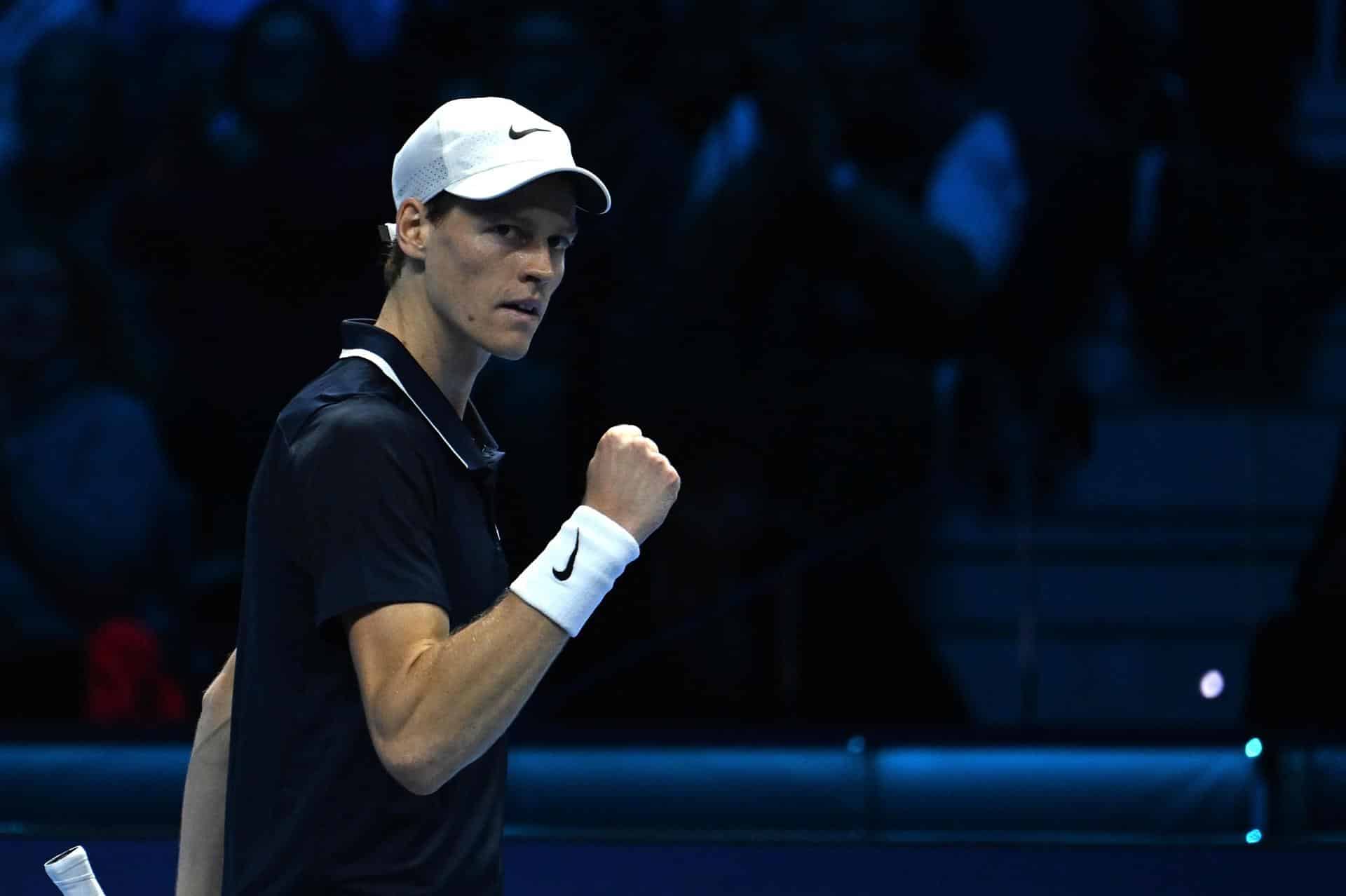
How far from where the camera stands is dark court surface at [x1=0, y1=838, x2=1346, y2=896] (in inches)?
127

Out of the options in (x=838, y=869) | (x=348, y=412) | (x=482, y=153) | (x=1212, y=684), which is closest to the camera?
(x=348, y=412)

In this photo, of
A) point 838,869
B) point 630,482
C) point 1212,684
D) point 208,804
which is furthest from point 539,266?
point 1212,684

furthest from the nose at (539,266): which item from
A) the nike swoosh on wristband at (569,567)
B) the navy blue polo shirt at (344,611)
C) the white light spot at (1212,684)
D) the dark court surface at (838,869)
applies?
the white light spot at (1212,684)

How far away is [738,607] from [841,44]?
1.48 m

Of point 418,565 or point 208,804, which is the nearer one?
point 418,565

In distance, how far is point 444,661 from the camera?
136 centimetres

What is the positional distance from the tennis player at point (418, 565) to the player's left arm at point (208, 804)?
7cm

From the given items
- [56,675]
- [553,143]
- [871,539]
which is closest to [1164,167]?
[871,539]

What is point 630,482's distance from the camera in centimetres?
148

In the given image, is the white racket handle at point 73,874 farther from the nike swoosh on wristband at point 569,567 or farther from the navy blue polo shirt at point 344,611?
the nike swoosh on wristband at point 569,567

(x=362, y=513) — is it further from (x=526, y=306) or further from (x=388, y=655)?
(x=526, y=306)

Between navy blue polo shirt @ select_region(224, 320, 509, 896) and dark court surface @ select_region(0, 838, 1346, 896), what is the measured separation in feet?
5.96

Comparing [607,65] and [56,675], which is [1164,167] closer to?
[607,65]

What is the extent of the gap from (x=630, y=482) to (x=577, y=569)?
3.6 inches
